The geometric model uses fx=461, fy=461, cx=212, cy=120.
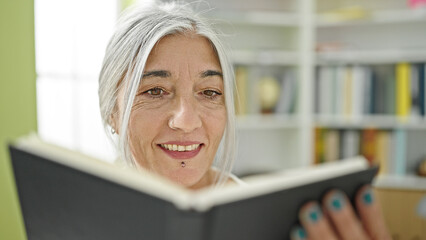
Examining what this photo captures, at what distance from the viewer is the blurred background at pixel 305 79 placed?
8.67 ft

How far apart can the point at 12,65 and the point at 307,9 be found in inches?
76.5

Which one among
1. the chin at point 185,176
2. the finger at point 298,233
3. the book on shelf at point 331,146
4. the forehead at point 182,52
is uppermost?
the forehead at point 182,52

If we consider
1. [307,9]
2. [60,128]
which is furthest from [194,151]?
[307,9]

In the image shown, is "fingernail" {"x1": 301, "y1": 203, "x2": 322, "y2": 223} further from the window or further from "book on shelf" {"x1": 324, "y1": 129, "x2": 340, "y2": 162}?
"book on shelf" {"x1": 324, "y1": 129, "x2": 340, "y2": 162}

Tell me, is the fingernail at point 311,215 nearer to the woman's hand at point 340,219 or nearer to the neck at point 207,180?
the woman's hand at point 340,219

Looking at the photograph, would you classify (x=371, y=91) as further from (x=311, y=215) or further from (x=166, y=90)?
(x=311, y=215)

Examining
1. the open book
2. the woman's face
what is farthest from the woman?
the open book

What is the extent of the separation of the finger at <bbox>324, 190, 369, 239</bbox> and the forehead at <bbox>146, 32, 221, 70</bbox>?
63cm

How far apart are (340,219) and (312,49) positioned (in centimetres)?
268

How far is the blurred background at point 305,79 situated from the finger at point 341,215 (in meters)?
2.05

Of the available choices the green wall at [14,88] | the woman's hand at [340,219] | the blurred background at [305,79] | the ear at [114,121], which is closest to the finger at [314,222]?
the woman's hand at [340,219]

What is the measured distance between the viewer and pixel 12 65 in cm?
203

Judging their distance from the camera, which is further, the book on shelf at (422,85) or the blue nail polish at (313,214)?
the book on shelf at (422,85)

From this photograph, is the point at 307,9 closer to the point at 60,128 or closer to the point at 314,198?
the point at 60,128
